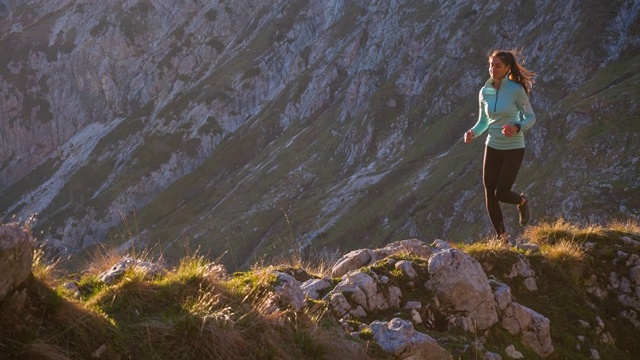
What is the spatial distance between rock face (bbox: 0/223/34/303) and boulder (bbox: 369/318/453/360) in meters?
3.62

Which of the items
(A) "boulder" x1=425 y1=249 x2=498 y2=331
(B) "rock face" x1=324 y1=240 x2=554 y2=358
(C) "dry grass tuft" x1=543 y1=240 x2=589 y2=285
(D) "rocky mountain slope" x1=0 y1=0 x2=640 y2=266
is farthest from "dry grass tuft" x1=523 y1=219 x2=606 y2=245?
(D) "rocky mountain slope" x1=0 y1=0 x2=640 y2=266

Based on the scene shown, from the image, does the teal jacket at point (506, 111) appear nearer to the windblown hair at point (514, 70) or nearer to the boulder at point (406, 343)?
the windblown hair at point (514, 70)

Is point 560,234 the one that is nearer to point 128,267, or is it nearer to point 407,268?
point 407,268

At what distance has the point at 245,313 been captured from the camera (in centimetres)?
510

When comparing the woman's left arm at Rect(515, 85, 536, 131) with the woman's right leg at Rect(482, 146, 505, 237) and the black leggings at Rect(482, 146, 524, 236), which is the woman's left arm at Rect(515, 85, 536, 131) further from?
the woman's right leg at Rect(482, 146, 505, 237)

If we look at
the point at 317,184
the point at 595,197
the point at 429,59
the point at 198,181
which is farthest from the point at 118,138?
the point at 595,197

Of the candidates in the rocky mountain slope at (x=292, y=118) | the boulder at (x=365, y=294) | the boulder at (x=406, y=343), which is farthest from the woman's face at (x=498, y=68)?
the rocky mountain slope at (x=292, y=118)

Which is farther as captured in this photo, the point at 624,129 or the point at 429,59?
the point at 429,59

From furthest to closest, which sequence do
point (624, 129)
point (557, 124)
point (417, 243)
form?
point (557, 124) → point (624, 129) → point (417, 243)

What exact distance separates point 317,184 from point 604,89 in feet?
142

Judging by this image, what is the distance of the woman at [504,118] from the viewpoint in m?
9.20

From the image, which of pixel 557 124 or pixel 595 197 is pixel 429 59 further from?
pixel 595 197

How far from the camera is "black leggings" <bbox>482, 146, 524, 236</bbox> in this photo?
9.33 metres

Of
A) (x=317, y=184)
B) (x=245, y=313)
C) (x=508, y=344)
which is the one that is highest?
(x=245, y=313)
